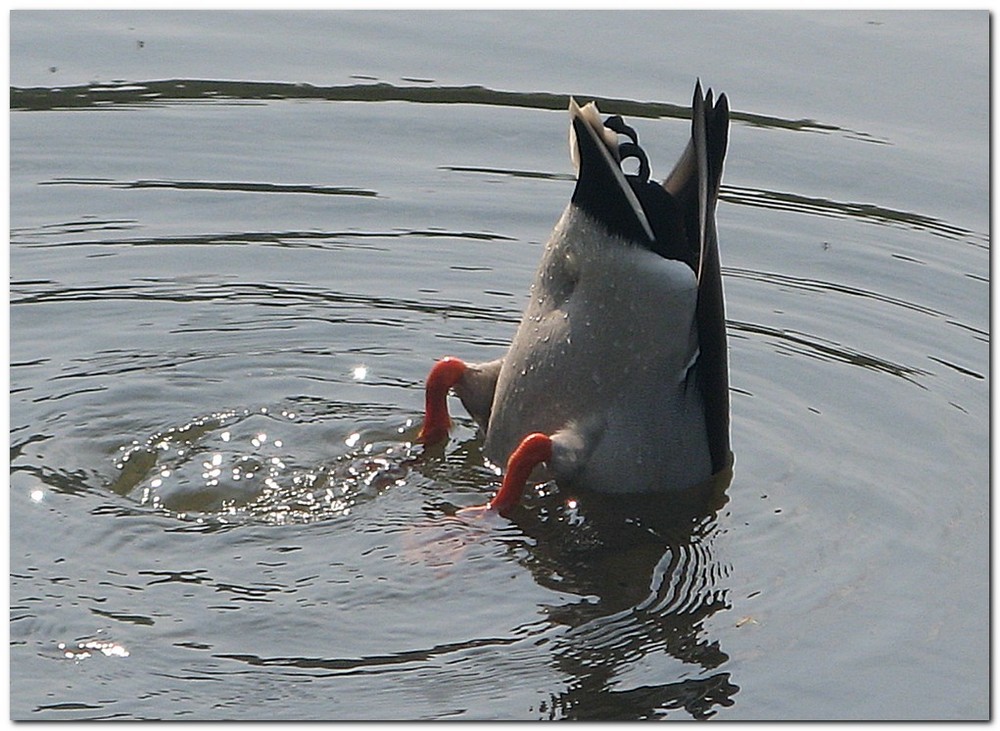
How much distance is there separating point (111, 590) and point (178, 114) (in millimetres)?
5108

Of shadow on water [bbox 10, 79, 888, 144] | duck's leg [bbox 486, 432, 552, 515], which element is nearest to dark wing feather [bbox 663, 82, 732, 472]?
duck's leg [bbox 486, 432, 552, 515]

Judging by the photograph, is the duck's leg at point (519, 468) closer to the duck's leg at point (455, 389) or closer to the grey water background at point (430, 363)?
the grey water background at point (430, 363)

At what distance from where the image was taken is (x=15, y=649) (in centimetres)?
546

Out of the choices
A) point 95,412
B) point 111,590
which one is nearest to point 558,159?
point 95,412

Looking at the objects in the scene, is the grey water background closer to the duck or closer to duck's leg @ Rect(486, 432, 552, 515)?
duck's leg @ Rect(486, 432, 552, 515)

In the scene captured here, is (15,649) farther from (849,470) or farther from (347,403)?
(849,470)

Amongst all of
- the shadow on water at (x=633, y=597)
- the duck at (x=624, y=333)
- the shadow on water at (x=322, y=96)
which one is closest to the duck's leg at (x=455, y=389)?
the duck at (x=624, y=333)

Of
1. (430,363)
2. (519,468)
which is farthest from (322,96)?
(519,468)

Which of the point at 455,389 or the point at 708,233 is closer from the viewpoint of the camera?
the point at 708,233

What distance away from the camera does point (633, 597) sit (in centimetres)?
604

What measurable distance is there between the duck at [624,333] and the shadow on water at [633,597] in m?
0.11

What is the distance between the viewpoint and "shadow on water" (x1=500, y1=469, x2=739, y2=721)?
17.7 feet

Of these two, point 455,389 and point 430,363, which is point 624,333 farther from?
point 430,363

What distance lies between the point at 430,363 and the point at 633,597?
205 cm
